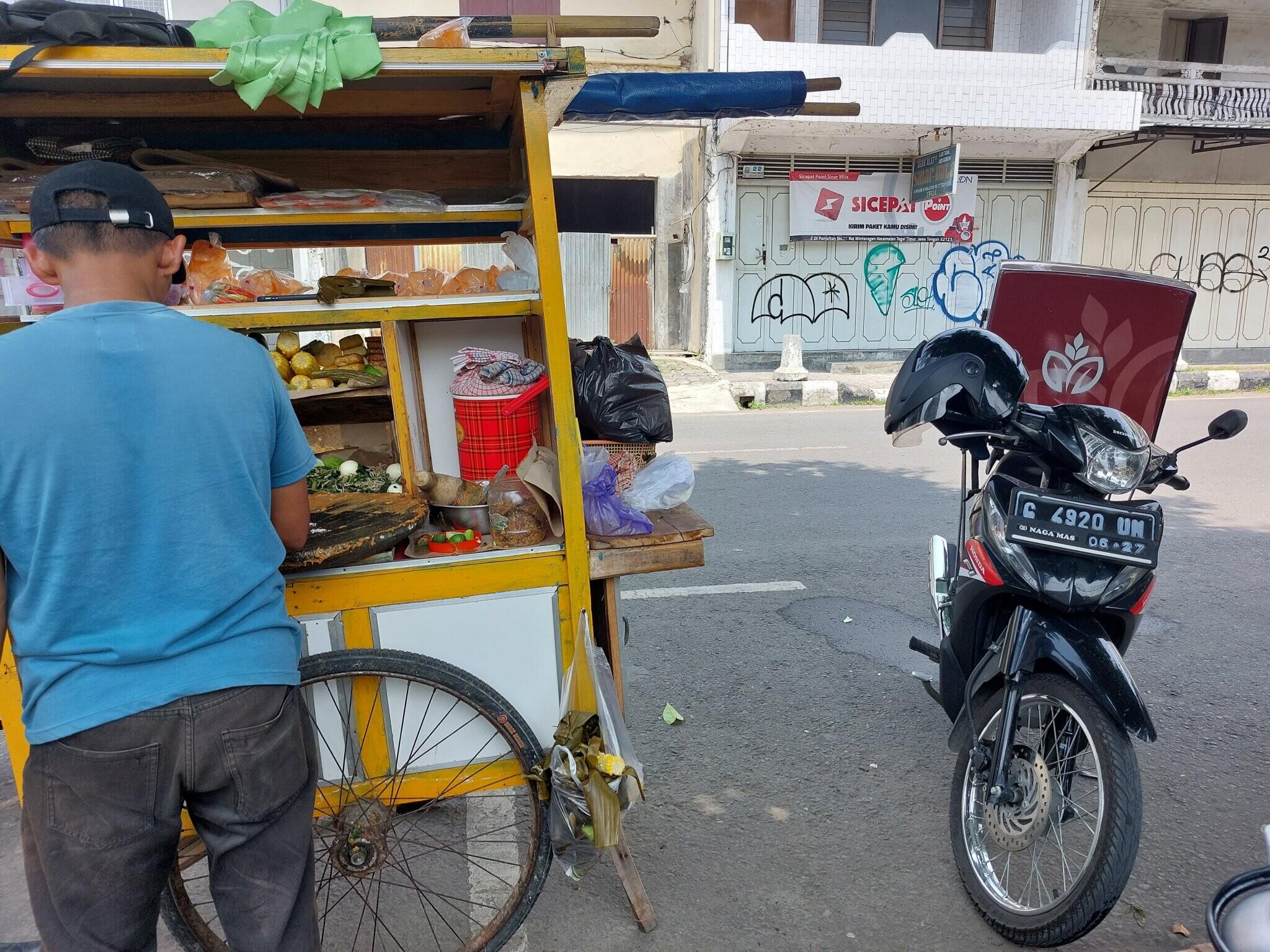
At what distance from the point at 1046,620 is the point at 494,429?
1.60m

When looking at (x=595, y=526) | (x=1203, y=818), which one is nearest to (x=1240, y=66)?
(x=1203, y=818)

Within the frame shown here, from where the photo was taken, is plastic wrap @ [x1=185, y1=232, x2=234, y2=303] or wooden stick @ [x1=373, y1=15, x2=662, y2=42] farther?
plastic wrap @ [x1=185, y1=232, x2=234, y2=303]

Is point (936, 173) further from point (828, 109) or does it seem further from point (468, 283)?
point (468, 283)

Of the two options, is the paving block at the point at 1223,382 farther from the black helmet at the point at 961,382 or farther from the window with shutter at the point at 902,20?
the black helmet at the point at 961,382

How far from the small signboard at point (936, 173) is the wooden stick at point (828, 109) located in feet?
32.0

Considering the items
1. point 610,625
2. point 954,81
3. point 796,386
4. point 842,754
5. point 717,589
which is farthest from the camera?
point 954,81

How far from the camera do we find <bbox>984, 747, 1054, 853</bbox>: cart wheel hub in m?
2.17

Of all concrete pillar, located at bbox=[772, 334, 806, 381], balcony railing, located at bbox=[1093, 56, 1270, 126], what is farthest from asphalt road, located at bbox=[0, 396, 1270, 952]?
balcony railing, located at bbox=[1093, 56, 1270, 126]

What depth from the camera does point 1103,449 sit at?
218 cm

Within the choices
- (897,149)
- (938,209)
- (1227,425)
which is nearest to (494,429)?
(1227,425)

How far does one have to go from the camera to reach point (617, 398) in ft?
8.82

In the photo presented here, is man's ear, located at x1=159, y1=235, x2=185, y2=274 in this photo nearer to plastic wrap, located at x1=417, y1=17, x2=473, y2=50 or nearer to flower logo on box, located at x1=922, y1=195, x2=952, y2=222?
plastic wrap, located at x1=417, y1=17, x2=473, y2=50

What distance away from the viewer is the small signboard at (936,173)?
12281 millimetres

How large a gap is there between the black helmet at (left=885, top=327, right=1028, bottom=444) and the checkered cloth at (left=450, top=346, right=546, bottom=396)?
3.50 ft
